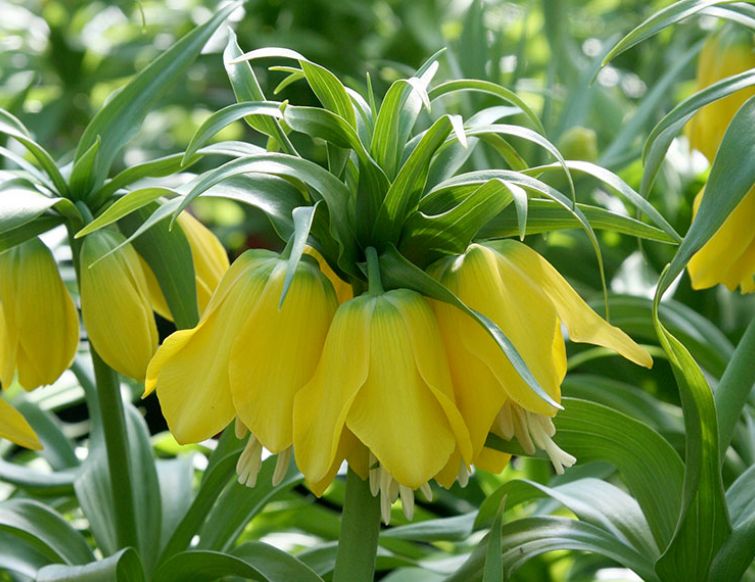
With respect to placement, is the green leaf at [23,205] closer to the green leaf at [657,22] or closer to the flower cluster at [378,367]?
the flower cluster at [378,367]

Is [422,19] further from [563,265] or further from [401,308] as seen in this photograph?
[401,308]

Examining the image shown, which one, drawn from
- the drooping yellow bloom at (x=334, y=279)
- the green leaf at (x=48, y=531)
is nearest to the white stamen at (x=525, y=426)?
the drooping yellow bloom at (x=334, y=279)

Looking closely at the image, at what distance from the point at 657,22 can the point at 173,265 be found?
1.00ft

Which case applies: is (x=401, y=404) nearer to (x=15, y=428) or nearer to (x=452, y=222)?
(x=452, y=222)

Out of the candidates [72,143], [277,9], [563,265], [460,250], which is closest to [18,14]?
[72,143]

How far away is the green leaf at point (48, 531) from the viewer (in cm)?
75

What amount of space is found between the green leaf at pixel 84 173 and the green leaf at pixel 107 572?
207mm

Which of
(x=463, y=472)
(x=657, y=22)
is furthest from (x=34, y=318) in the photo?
(x=657, y=22)

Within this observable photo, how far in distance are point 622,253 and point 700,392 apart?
0.77 m

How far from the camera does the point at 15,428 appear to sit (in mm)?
646

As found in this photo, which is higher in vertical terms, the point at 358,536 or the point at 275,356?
the point at 275,356

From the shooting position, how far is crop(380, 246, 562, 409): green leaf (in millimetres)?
508

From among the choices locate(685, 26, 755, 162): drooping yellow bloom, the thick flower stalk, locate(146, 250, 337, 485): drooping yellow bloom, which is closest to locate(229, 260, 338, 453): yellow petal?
locate(146, 250, 337, 485): drooping yellow bloom

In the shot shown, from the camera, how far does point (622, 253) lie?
4.45 ft
